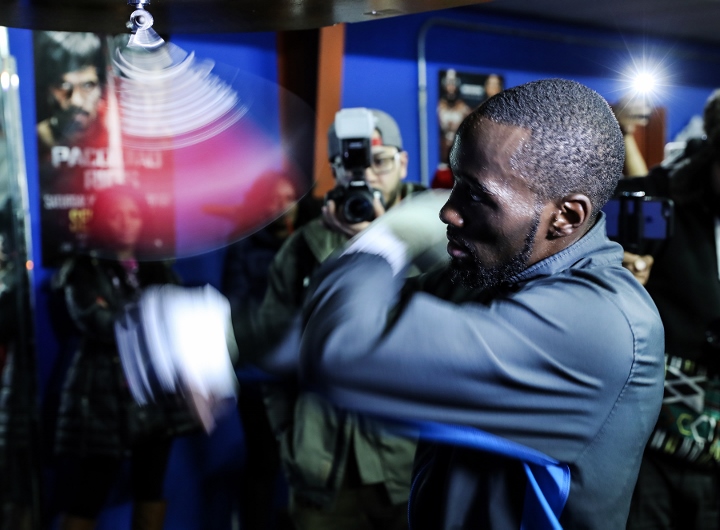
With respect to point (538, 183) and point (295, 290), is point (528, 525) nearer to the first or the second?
point (538, 183)

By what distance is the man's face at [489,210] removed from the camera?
77 centimetres

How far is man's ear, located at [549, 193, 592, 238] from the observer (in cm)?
81

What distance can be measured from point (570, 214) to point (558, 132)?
99mm

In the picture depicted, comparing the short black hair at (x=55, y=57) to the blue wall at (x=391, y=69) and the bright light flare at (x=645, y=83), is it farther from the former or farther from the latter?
the bright light flare at (x=645, y=83)

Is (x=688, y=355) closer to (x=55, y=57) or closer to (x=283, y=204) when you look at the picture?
(x=283, y=204)

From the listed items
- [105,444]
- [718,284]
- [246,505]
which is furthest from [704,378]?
[105,444]

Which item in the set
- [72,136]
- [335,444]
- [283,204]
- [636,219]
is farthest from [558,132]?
[72,136]

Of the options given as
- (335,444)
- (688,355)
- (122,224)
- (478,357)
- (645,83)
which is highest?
(645,83)

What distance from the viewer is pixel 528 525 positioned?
752mm

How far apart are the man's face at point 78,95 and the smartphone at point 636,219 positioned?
1.89 m

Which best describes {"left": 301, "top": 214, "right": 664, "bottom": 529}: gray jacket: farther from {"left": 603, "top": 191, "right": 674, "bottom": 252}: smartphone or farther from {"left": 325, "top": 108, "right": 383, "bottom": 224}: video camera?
{"left": 325, "top": 108, "right": 383, "bottom": 224}: video camera

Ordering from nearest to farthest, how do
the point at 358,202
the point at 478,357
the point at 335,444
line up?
the point at 478,357
the point at 358,202
the point at 335,444

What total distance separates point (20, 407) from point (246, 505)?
Answer: 917 mm

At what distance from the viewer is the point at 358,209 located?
1.83 meters
